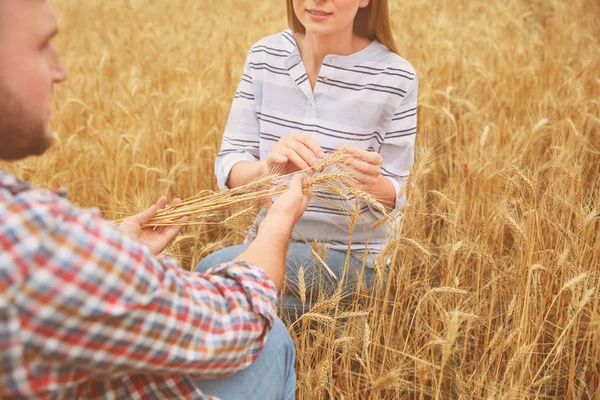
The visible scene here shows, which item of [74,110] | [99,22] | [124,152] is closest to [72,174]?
[124,152]

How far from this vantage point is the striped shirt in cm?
171

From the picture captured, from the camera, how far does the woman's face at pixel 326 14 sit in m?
1.60

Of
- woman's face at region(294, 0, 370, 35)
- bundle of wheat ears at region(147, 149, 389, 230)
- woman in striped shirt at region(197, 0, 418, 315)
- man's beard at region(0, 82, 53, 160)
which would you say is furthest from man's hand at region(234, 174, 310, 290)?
woman's face at region(294, 0, 370, 35)

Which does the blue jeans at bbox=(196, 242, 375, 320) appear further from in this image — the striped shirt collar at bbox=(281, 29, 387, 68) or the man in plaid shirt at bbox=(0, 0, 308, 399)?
the man in plaid shirt at bbox=(0, 0, 308, 399)

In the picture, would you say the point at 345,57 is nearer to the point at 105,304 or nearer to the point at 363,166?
the point at 363,166

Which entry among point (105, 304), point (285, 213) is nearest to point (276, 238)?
point (285, 213)

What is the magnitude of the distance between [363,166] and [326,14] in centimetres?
50

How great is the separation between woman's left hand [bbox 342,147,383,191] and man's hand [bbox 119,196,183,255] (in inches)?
17.3

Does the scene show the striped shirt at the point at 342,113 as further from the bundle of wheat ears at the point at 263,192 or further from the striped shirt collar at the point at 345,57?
the bundle of wheat ears at the point at 263,192

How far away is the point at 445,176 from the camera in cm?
250

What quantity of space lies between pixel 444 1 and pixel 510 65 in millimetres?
2109

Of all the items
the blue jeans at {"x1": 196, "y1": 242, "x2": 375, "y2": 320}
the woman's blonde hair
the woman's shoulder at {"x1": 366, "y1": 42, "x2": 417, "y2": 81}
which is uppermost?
the woman's blonde hair

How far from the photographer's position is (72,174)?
2.33m

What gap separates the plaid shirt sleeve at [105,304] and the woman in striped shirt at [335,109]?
0.83 meters
